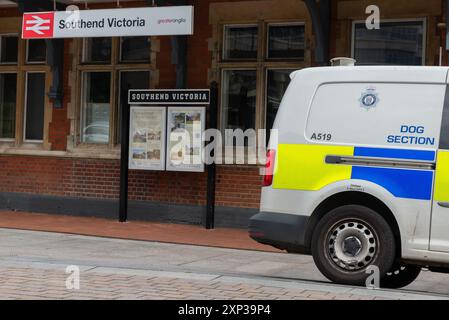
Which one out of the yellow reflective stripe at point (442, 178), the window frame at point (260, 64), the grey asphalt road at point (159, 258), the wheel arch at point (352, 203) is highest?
the window frame at point (260, 64)

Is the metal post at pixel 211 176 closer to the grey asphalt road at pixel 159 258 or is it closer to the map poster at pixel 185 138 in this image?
the map poster at pixel 185 138

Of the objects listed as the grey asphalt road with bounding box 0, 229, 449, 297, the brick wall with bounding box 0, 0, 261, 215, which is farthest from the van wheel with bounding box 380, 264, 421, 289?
the brick wall with bounding box 0, 0, 261, 215

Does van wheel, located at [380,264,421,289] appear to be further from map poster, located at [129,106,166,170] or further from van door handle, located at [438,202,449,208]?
map poster, located at [129,106,166,170]

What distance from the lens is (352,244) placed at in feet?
22.2

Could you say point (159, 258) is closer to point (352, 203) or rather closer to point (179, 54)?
point (352, 203)

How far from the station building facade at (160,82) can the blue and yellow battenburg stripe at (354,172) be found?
4836 mm

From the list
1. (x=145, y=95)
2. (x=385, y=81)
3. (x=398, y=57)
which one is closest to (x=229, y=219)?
(x=145, y=95)

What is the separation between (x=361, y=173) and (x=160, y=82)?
24.6 ft

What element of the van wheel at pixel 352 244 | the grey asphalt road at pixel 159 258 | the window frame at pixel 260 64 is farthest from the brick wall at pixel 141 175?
the van wheel at pixel 352 244

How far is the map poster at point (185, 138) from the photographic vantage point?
1261 cm

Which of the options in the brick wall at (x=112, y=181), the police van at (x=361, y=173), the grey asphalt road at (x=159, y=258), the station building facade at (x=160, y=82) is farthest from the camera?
the brick wall at (x=112, y=181)

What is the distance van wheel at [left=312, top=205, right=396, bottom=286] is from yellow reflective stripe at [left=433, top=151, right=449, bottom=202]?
57 cm

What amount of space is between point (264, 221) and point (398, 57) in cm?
591
